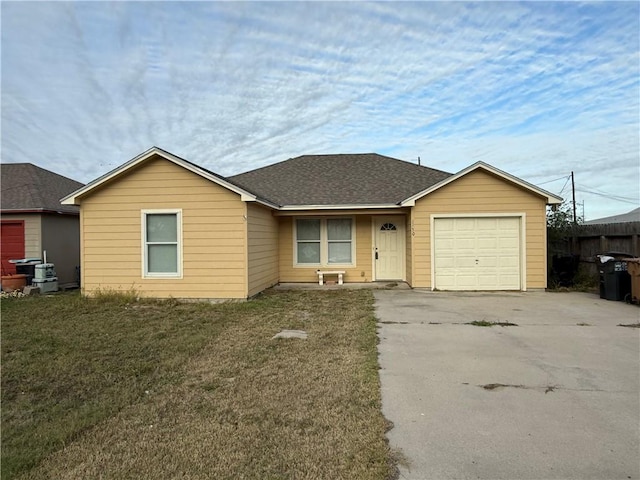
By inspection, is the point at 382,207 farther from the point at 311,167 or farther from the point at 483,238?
the point at 311,167

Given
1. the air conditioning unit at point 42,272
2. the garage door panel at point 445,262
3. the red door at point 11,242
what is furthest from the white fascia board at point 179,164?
the garage door panel at point 445,262

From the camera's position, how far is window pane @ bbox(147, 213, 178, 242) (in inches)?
422

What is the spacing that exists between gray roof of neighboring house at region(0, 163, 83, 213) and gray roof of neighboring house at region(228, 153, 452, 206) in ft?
20.7

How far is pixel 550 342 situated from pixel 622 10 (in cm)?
759

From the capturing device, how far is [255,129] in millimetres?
18766

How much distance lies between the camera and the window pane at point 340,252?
1442cm

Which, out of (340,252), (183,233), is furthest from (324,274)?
(183,233)

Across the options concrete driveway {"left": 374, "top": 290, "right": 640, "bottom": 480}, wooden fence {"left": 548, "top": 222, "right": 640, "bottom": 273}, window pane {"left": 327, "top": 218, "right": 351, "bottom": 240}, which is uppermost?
window pane {"left": 327, "top": 218, "right": 351, "bottom": 240}

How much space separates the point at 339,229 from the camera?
14.4m

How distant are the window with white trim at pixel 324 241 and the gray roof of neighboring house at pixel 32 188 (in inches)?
330

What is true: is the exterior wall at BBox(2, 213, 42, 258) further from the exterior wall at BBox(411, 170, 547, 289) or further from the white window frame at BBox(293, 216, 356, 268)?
the exterior wall at BBox(411, 170, 547, 289)

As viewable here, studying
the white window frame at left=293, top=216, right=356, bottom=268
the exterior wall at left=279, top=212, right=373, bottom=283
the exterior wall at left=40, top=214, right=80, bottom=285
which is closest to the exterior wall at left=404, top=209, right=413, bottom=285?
the exterior wall at left=279, top=212, right=373, bottom=283

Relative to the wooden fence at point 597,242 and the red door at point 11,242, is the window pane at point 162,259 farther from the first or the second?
the wooden fence at point 597,242

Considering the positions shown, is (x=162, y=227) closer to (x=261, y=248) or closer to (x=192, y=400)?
(x=261, y=248)
